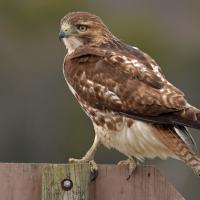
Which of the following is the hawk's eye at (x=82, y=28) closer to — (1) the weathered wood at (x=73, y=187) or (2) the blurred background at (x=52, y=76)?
(1) the weathered wood at (x=73, y=187)

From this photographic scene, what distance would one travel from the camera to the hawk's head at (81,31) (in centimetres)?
1215

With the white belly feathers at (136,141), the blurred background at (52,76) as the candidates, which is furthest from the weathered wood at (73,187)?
the blurred background at (52,76)

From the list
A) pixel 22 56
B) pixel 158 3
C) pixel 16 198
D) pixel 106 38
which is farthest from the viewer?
pixel 158 3

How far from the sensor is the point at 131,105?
1058 centimetres

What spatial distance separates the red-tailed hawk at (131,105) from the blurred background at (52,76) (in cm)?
1699

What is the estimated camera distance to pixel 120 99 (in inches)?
421

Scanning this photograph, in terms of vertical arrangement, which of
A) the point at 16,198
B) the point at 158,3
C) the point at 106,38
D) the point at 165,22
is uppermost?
the point at 158,3

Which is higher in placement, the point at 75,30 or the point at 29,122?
the point at 29,122

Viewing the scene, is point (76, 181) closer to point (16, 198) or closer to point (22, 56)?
point (16, 198)

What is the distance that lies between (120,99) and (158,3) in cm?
4551

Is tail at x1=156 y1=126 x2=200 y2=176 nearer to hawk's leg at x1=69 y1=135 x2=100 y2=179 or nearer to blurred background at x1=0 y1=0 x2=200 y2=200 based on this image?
hawk's leg at x1=69 y1=135 x2=100 y2=179

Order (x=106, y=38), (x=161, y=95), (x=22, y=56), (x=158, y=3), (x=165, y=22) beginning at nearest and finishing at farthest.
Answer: (x=161, y=95)
(x=106, y=38)
(x=22, y=56)
(x=165, y=22)
(x=158, y=3)

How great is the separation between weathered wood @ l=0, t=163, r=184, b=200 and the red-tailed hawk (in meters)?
0.56

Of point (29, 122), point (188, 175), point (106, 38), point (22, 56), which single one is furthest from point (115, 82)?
point (22, 56)
